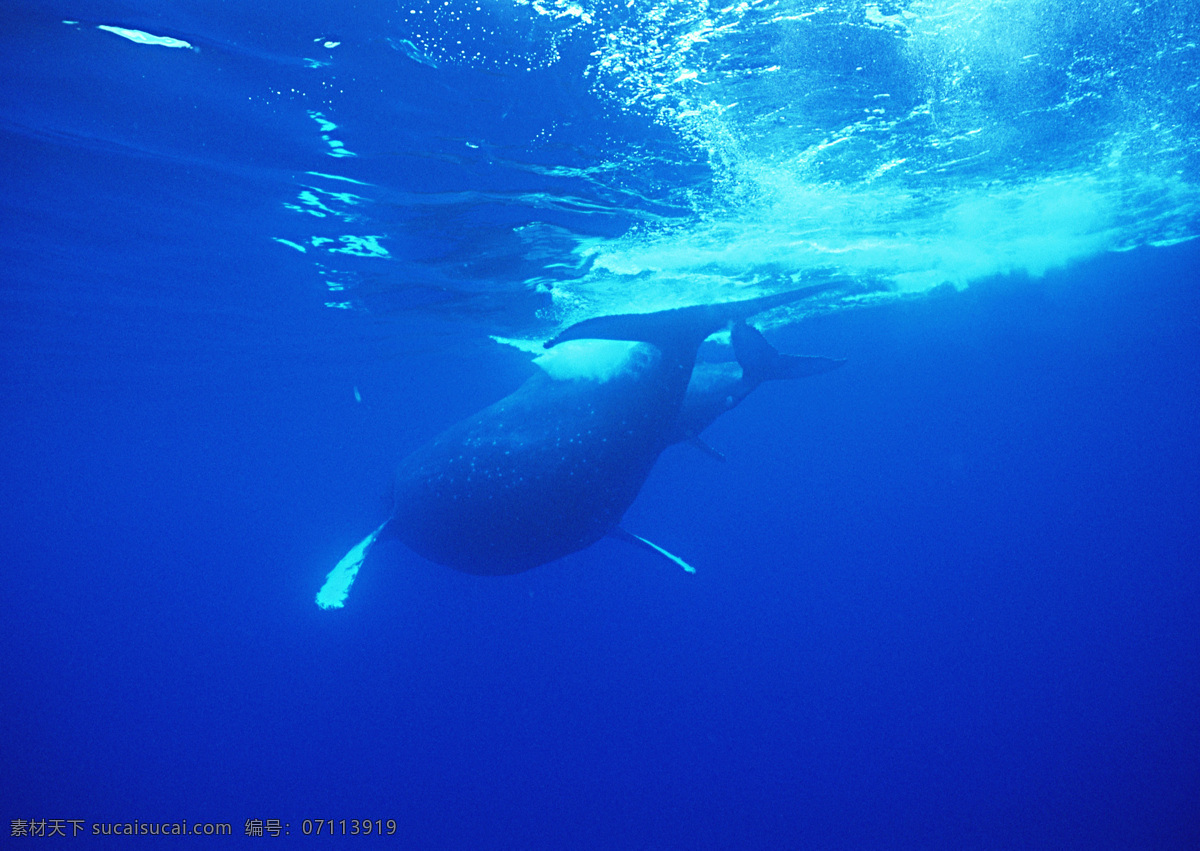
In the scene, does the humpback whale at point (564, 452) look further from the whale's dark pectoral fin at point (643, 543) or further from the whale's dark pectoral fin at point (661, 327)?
the whale's dark pectoral fin at point (643, 543)

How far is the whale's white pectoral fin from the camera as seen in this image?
267 inches

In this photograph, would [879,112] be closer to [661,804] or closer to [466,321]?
[466,321]

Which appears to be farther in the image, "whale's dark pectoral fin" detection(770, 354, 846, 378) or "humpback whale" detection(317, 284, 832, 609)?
"whale's dark pectoral fin" detection(770, 354, 846, 378)

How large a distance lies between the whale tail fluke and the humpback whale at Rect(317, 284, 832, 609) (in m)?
0.03

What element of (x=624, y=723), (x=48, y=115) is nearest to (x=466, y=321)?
(x=48, y=115)

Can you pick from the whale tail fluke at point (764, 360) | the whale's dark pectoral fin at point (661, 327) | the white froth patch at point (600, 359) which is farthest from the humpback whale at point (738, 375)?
the white froth patch at point (600, 359)

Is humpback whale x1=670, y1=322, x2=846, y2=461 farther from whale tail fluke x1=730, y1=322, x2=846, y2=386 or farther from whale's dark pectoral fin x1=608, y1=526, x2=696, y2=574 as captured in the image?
whale's dark pectoral fin x1=608, y1=526, x2=696, y2=574

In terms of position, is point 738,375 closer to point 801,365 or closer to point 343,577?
point 801,365

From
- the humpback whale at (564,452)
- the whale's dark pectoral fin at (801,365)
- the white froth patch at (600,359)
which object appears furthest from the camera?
the whale's dark pectoral fin at (801,365)

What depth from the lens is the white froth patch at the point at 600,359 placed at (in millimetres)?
6672

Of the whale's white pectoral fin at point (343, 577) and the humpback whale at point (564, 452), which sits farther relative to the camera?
the whale's white pectoral fin at point (343, 577)

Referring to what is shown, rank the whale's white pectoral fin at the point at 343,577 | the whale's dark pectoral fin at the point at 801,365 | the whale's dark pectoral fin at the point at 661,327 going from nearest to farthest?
the whale's dark pectoral fin at the point at 661,327, the whale's white pectoral fin at the point at 343,577, the whale's dark pectoral fin at the point at 801,365

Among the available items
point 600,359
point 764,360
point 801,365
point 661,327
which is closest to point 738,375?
point 764,360

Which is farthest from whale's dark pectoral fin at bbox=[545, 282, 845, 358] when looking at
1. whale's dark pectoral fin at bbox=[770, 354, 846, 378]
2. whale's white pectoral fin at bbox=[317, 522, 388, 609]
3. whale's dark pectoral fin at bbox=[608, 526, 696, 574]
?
→ whale's white pectoral fin at bbox=[317, 522, 388, 609]
